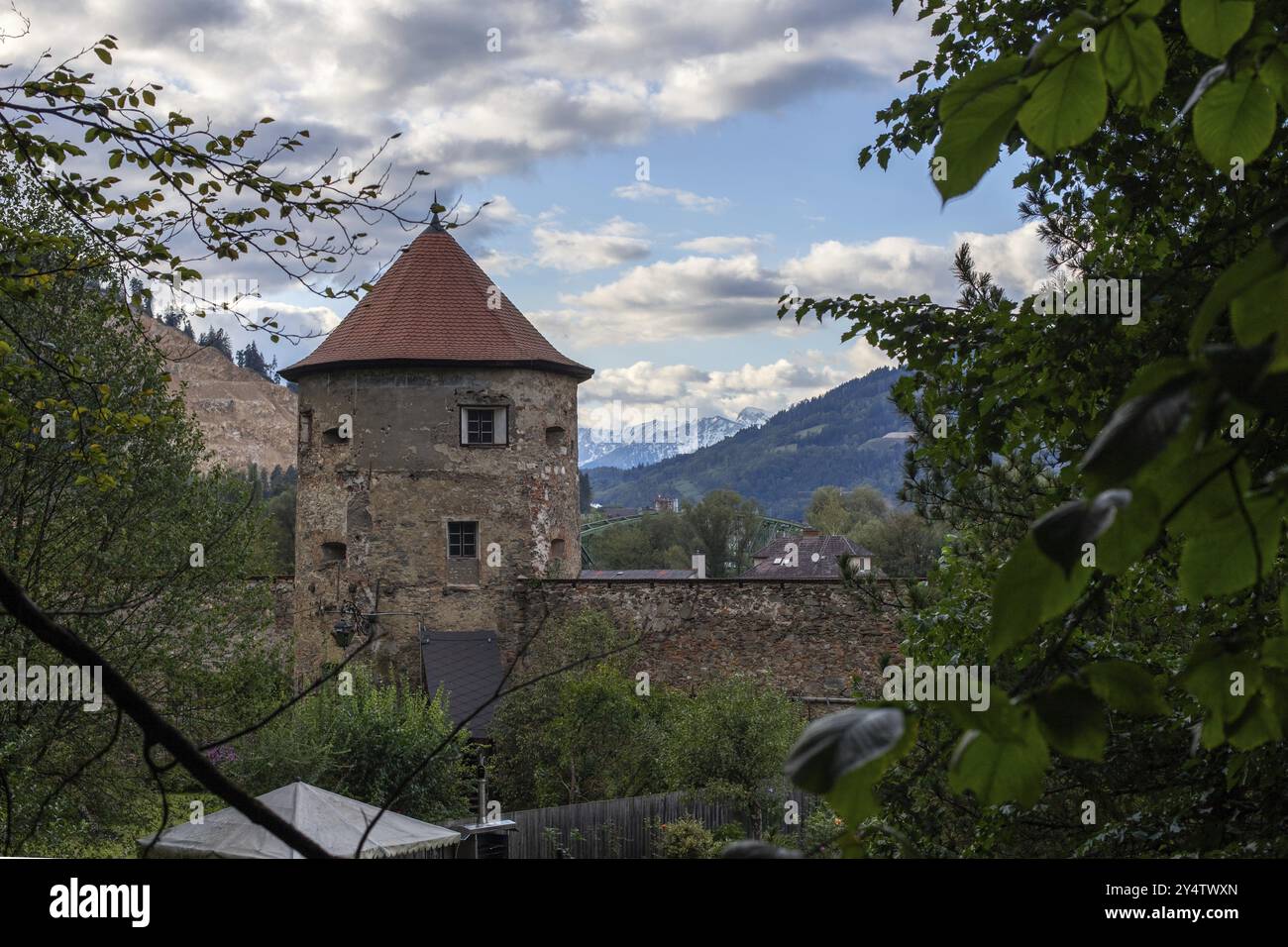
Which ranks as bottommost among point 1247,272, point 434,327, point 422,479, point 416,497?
point 1247,272

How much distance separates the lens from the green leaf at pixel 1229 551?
1.02 m

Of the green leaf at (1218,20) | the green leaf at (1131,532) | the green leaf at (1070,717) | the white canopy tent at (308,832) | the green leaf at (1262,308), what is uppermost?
the green leaf at (1218,20)

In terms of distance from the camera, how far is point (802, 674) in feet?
66.0

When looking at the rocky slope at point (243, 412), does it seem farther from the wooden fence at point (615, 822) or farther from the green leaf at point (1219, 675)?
the green leaf at point (1219, 675)

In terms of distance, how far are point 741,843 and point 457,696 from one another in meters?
19.2

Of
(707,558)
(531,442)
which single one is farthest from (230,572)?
(707,558)

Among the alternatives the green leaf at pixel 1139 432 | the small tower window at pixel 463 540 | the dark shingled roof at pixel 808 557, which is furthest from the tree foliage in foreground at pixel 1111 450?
the dark shingled roof at pixel 808 557

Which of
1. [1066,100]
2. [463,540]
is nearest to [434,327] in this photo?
[463,540]

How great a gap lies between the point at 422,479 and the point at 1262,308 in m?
20.1

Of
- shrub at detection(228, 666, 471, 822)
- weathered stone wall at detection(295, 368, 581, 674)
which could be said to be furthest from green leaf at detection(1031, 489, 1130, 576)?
weathered stone wall at detection(295, 368, 581, 674)

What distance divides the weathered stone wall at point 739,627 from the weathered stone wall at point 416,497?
1.07 meters

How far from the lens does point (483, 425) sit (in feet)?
68.4

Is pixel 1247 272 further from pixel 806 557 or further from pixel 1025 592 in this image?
pixel 806 557

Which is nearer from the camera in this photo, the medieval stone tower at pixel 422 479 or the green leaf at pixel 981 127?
the green leaf at pixel 981 127
